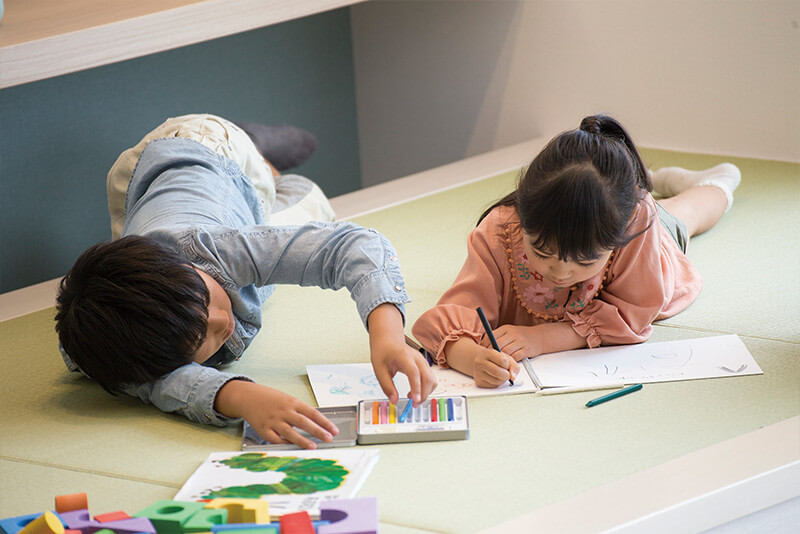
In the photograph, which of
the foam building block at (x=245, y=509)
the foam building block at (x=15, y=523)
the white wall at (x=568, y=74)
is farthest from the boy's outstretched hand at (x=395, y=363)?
the white wall at (x=568, y=74)

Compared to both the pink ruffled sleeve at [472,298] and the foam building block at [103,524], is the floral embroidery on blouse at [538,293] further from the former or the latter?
the foam building block at [103,524]

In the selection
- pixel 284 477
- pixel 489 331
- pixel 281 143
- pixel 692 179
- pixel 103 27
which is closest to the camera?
pixel 284 477

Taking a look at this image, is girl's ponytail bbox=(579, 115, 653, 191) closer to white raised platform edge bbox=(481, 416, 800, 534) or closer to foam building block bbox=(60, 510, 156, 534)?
white raised platform edge bbox=(481, 416, 800, 534)

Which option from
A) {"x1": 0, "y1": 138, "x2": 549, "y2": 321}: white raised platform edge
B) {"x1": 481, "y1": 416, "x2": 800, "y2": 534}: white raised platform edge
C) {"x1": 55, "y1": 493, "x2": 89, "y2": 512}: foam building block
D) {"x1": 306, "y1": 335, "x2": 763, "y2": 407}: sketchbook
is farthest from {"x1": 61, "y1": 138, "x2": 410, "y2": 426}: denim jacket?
{"x1": 0, "y1": 138, "x2": 549, "y2": 321}: white raised platform edge

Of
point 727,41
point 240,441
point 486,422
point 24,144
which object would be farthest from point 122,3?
point 727,41

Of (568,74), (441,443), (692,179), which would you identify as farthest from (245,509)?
(568,74)

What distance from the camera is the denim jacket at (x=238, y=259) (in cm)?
103

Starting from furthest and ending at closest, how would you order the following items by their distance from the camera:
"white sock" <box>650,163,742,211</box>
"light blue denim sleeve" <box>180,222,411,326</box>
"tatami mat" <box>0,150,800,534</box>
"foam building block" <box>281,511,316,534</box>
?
"white sock" <box>650,163,742,211</box> < "light blue denim sleeve" <box>180,222,411,326</box> < "tatami mat" <box>0,150,800,534</box> < "foam building block" <box>281,511,316,534</box>

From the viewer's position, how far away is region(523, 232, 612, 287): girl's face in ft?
A: 3.43

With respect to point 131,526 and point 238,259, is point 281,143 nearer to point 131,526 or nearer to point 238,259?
point 238,259

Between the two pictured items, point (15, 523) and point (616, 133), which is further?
point (616, 133)

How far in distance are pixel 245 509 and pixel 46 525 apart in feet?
0.55

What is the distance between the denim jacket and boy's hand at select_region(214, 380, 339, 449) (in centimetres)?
4

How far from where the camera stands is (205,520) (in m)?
0.75
